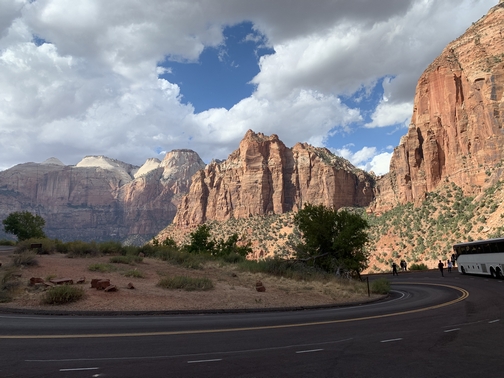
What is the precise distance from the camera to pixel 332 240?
3344 cm

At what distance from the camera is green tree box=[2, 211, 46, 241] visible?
6100cm

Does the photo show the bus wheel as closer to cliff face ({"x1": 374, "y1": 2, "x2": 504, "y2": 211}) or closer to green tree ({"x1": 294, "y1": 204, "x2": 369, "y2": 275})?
green tree ({"x1": 294, "y1": 204, "x2": 369, "y2": 275})

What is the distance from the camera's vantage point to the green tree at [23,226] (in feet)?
200

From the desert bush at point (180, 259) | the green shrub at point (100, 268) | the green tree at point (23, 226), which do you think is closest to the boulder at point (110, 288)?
the green shrub at point (100, 268)

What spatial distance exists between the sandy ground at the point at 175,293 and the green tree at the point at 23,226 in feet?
143

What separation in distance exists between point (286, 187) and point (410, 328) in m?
124

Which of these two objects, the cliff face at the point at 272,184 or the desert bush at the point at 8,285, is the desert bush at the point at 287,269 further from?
the cliff face at the point at 272,184

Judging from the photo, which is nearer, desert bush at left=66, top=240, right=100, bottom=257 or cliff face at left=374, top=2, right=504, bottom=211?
desert bush at left=66, top=240, right=100, bottom=257

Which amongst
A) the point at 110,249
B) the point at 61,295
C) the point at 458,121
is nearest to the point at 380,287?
the point at 61,295

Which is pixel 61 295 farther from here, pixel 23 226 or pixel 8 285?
pixel 23 226

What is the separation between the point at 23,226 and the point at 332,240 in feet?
184

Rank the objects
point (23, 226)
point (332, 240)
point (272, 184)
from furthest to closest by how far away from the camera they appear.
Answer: point (272, 184) < point (23, 226) < point (332, 240)

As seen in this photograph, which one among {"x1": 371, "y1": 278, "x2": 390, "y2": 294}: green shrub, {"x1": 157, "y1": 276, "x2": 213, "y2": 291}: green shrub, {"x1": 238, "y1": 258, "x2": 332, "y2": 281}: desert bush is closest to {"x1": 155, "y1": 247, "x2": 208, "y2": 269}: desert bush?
{"x1": 238, "y1": 258, "x2": 332, "y2": 281}: desert bush

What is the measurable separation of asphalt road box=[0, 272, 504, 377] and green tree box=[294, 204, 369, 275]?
1804 centimetres
